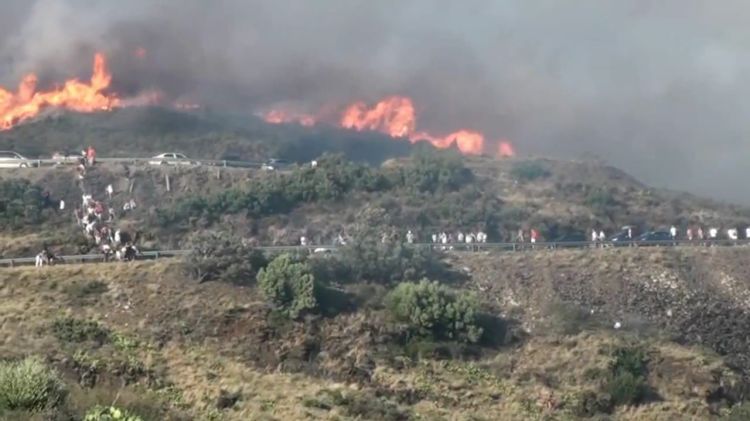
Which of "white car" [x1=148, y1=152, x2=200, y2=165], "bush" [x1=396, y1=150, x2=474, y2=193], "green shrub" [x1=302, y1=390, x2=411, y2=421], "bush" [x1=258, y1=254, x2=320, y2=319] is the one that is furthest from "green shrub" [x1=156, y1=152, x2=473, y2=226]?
"green shrub" [x1=302, y1=390, x2=411, y2=421]

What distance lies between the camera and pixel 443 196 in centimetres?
7275

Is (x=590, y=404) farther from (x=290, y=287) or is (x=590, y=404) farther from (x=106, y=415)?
(x=106, y=415)

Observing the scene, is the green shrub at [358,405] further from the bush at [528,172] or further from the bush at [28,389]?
the bush at [528,172]

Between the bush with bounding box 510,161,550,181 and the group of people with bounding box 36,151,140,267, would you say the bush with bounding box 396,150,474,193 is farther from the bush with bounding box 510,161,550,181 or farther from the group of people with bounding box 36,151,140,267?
the group of people with bounding box 36,151,140,267

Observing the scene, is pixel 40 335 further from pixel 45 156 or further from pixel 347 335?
pixel 45 156

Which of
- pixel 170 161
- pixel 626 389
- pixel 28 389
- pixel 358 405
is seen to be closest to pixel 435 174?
pixel 170 161

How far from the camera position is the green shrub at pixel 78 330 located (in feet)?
121

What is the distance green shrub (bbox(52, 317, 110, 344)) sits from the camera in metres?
36.9

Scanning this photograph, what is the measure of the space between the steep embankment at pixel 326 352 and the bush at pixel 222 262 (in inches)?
29.6

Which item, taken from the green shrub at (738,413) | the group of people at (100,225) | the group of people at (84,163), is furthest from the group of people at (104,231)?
the green shrub at (738,413)

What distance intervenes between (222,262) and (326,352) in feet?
29.7

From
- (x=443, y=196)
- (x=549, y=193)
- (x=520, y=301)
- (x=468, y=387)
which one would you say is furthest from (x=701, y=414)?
(x=549, y=193)

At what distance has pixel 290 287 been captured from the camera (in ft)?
144

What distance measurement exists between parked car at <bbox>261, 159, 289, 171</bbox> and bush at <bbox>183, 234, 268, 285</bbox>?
3216 centimetres
